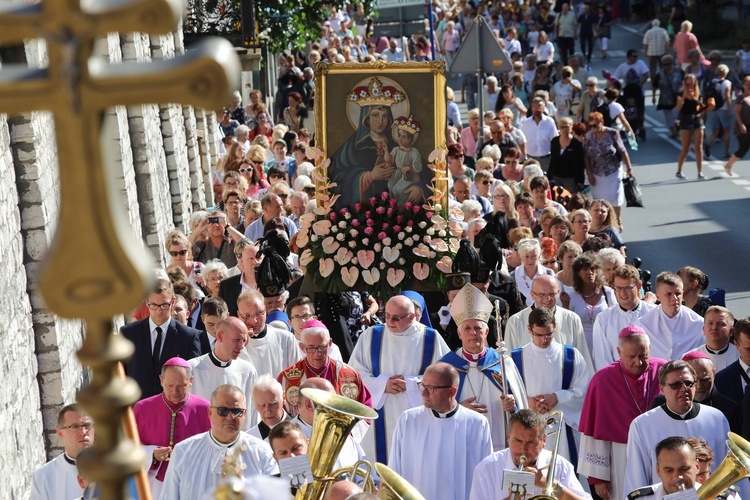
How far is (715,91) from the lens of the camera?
2406cm

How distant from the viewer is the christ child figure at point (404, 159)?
37.7 ft

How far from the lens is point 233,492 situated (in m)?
1.97

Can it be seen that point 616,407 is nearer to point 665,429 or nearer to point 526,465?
point 665,429

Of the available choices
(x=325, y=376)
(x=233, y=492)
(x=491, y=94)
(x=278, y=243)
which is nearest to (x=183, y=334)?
(x=325, y=376)

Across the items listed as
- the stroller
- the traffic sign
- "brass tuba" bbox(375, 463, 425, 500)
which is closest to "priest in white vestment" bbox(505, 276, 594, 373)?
"brass tuba" bbox(375, 463, 425, 500)

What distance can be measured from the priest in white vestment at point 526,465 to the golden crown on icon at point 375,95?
4727mm

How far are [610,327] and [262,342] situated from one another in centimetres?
271

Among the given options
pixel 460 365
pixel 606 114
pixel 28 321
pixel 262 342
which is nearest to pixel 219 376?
pixel 262 342

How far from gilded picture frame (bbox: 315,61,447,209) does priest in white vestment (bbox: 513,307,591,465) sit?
248cm

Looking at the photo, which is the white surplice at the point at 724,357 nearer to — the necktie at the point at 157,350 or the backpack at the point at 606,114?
the necktie at the point at 157,350

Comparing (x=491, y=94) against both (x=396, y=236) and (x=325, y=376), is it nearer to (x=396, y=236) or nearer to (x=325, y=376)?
(x=396, y=236)

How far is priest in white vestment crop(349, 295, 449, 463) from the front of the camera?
9352 mm

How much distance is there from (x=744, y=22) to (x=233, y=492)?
42.8 m

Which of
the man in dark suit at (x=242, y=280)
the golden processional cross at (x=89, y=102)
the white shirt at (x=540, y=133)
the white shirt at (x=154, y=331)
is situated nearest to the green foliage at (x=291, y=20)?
the white shirt at (x=540, y=133)
